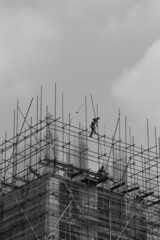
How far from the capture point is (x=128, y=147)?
48.9 metres

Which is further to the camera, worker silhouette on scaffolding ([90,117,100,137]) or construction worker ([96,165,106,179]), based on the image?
worker silhouette on scaffolding ([90,117,100,137])

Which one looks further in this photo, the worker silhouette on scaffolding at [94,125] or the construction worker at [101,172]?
the worker silhouette on scaffolding at [94,125]

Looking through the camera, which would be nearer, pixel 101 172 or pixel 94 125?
pixel 101 172

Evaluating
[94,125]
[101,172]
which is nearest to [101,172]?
[101,172]

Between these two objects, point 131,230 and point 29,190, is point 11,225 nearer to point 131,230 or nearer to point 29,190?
point 29,190

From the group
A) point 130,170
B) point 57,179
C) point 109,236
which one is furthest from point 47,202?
point 130,170

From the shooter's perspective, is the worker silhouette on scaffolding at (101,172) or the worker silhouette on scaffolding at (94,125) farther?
the worker silhouette on scaffolding at (94,125)

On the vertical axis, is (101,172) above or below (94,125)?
below

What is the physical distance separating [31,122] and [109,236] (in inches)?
309

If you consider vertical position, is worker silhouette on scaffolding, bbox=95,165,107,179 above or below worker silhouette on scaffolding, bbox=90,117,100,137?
below

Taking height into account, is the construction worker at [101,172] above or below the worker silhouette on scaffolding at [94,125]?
below

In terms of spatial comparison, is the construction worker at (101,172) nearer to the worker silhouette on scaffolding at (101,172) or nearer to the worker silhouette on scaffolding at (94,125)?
the worker silhouette on scaffolding at (101,172)

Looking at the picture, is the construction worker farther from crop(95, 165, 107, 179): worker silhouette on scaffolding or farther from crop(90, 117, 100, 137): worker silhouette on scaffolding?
crop(90, 117, 100, 137): worker silhouette on scaffolding

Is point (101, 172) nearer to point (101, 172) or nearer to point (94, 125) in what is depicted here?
point (101, 172)
